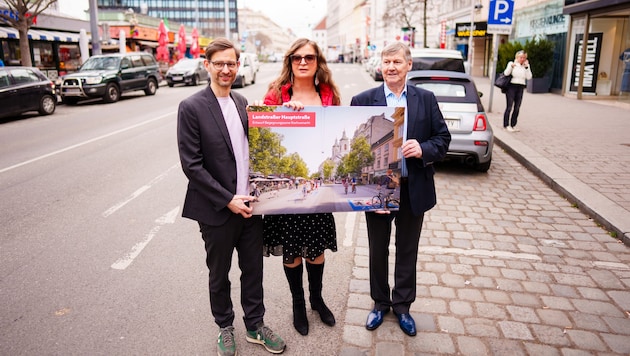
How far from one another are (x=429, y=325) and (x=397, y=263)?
516mm

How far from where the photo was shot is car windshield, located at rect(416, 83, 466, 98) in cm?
795

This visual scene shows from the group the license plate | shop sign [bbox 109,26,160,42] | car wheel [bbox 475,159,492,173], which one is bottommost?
car wheel [bbox 475,159,492,173]

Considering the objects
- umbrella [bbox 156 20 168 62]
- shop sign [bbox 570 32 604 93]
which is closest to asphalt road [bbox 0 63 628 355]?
shop sign [bbox 570 32 604 93]

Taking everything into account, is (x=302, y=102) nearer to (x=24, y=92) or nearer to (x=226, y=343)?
(x=226, y=343)

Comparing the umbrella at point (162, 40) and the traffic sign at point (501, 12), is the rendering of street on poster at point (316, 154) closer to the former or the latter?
the traffic sign at point (501, 12)

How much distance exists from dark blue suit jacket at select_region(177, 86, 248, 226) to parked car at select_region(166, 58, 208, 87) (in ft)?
82.9

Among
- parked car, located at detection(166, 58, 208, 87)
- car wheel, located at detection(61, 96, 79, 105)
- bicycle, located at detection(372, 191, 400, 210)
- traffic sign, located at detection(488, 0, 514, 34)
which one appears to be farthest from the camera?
parked car, located at detection(166, 58, 208, 87)

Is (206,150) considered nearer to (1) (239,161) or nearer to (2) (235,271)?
(1) (239,161)

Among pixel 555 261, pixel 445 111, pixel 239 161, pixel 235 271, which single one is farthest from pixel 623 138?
pixel 239 161

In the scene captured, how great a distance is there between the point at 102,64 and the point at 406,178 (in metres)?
20.0

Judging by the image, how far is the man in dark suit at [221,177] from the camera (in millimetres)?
2652

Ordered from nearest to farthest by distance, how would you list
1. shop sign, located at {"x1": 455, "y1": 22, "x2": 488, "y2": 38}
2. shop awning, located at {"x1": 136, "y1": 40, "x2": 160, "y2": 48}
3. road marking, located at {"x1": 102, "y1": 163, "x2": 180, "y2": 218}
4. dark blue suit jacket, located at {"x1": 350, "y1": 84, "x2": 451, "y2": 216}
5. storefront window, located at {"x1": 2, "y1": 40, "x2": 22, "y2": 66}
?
dark blue suit jacket, located at {"x1": 350, "y1": 84, "x2": 451, "y2": 216}
road marking, located at {"x1": 102, "y1": 163, "x2": 180, "y2": 218}
storefront window, located at {"x1": 2, "y1": 40, "x2": 22, "y2": 66}
shop sign, located at {"x1": 455, "y1": 22, "x2": 488, "y2": 38}
shop awning, located at {"x1": 136, "y1": 40, "x2": 160, "y2": 48}

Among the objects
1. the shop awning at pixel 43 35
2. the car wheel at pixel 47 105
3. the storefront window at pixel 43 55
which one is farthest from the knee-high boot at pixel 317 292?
the storefront window at pixel 43 55

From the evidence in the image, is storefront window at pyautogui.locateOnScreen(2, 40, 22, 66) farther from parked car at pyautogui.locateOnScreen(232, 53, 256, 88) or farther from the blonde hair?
the blonde hair
